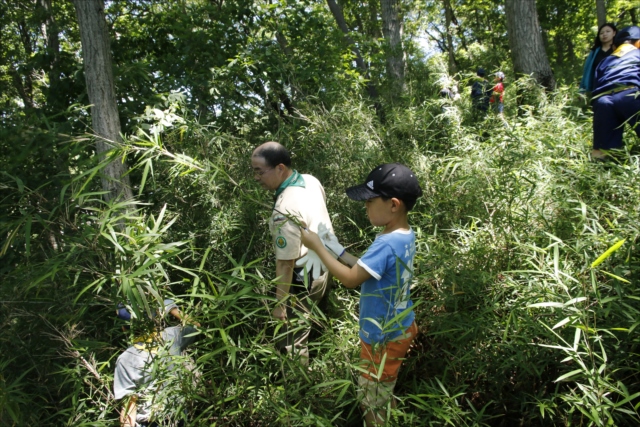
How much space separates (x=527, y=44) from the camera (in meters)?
6.00

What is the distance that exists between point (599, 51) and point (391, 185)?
3.34 metres

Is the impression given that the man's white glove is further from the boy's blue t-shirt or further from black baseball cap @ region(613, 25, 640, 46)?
black baseball cap @ region(613, 25, 640, 46)

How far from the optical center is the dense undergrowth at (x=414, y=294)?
6.98ft

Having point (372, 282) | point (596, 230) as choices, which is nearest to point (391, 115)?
point (596, 230)

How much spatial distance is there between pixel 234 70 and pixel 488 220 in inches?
135

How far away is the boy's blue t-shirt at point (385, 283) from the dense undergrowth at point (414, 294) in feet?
0.42

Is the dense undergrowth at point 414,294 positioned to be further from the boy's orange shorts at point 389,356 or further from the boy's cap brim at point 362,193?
the boy's cap brim at point 362,193

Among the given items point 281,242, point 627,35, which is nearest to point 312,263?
point 281,242

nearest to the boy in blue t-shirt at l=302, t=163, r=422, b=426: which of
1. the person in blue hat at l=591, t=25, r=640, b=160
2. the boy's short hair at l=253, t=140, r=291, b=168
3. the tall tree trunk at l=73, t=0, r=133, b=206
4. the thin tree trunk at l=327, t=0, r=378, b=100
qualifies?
the boy's short hair at l=253, t=140, r=291, b=168

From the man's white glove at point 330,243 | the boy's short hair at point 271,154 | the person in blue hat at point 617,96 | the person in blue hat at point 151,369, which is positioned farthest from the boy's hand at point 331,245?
the person in blue hat at point 617,96

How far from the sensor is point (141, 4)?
6453 mm

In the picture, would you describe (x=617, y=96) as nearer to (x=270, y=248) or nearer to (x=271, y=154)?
(x=271, y=154)

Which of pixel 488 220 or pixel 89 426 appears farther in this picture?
pixel 488 220

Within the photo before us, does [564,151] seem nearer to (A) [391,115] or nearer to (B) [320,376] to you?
(A) [391,115]
